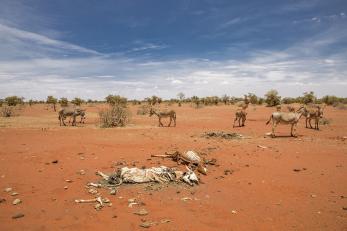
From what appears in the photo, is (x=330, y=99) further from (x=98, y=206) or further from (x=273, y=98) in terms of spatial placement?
(x=98, y=206)

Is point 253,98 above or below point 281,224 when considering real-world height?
above

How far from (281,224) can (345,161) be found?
6750 millimetres

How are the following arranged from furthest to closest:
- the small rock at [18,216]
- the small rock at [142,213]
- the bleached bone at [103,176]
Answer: the bleached bone at [103,176]
the small rock at [142,213]
the small rock at [18,216]

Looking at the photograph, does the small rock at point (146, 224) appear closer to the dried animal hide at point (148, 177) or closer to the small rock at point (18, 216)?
the dried animal hide at point (148, 177)

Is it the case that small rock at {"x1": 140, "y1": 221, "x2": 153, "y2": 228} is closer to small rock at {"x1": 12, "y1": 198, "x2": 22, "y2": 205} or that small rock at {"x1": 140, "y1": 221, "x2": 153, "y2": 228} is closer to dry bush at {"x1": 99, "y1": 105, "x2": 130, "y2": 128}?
small rock at {"x1": 12, "y1": 198, "x2": 22, "y2": 205}

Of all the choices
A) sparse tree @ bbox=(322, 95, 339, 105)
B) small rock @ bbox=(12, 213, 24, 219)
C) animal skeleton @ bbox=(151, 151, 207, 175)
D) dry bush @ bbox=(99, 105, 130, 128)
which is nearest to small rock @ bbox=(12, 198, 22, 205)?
small rock @ bbox=(12, 213, 24, 219)

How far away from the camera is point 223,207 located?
7.23m

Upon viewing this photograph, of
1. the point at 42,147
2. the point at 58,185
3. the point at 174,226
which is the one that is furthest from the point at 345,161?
the point at 42,147

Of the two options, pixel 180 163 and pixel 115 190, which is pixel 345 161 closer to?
pixel 180 163

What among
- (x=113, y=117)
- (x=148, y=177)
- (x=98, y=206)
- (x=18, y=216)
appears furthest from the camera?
(x=113, y=117)

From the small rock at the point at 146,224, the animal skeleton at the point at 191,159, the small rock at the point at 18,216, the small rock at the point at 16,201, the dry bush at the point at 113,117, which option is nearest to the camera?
the small rock at the point at 146,224

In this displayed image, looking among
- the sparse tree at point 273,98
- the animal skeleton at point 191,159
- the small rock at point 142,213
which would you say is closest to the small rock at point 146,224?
the small rock at point 142,213

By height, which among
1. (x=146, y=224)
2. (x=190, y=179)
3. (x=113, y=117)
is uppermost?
(x=113, y=117)

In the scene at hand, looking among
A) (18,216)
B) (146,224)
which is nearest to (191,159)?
(146,224)
